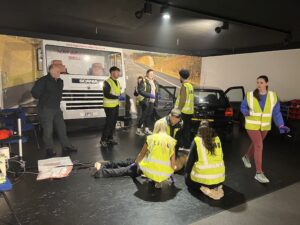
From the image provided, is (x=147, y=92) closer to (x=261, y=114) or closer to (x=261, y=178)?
(x=261, y=114)

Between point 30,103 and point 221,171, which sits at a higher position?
point 30,103

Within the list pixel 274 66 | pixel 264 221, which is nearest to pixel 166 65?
pixel 274 66

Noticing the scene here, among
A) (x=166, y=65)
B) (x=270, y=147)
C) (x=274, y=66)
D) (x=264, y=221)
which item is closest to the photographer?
(x=264, y=221)

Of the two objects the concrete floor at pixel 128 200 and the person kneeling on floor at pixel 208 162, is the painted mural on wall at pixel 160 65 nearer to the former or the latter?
the concrete floor at pixel 128 200

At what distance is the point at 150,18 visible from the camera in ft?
17.9

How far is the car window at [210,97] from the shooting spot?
227 inches

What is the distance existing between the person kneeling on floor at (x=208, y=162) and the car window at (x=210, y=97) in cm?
270

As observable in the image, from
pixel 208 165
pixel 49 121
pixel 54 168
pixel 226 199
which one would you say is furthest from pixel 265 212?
pixel 49 121

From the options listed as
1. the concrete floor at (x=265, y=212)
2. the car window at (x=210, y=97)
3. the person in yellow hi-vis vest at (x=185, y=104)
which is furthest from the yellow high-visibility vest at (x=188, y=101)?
the concrete floor at (x=265, y=212)

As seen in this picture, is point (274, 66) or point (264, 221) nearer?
point (264, 221)

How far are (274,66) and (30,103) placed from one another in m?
7.62

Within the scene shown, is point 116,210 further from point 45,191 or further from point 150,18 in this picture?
point 150,18

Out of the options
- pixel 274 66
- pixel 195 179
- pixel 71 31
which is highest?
pixel 71 31

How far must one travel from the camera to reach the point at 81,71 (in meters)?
6.99
